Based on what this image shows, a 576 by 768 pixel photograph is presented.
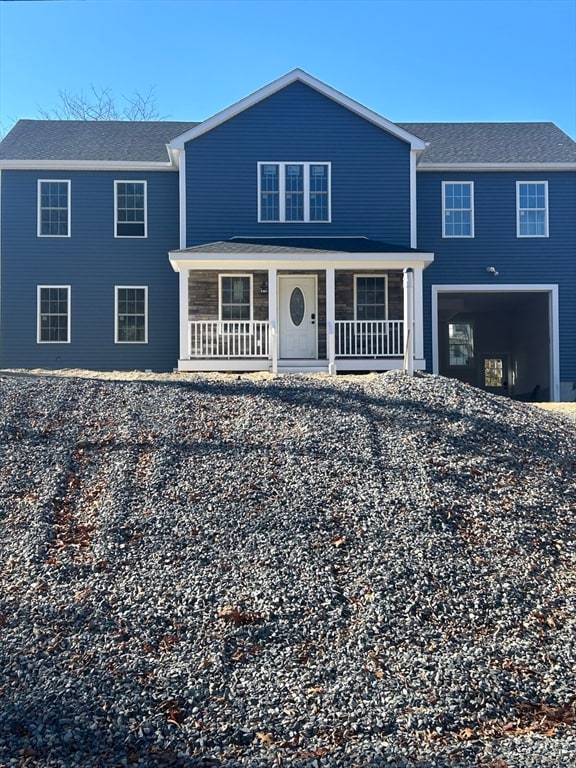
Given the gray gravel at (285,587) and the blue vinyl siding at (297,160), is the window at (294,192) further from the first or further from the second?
the gray gravel at (285,587)

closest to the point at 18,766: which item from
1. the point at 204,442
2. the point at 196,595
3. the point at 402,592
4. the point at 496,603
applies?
the point at 196,595

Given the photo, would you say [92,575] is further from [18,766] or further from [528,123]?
[528,123]

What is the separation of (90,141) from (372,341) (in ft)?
32.5

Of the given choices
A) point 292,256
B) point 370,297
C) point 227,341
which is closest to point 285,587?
point 227,341

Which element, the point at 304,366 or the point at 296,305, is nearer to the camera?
the point at 304,366

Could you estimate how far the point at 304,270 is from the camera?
1664cm

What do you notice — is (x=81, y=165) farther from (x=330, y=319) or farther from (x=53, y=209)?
(x=330, y=319)

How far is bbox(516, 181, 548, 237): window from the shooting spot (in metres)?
18.3

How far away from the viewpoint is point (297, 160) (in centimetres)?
1705

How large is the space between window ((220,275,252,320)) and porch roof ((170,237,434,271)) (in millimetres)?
1206

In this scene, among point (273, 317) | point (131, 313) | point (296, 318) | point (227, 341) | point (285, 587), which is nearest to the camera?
point (285, 587)

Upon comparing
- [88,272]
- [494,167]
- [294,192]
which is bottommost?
[88,272]

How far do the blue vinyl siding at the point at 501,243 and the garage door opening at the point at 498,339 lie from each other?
36 cm

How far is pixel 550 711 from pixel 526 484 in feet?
10.6
